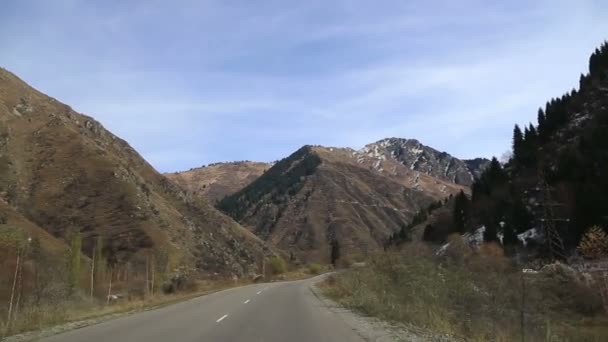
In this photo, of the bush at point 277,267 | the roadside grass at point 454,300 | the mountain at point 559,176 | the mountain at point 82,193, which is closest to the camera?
the roadside grass at point 454,300

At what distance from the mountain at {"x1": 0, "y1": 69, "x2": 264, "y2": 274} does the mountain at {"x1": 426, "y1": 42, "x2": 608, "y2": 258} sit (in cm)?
4203

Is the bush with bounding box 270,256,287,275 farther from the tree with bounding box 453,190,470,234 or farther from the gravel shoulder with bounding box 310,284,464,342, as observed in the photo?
the gravel shoulder with bounding box 310,284,464,342

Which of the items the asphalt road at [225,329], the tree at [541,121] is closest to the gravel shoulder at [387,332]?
the asphalt road at [225,329]

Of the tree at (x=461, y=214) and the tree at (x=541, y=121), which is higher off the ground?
the tree at (x=541, y=121)

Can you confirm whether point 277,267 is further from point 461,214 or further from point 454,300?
point 454,300

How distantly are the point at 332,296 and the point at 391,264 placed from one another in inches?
367

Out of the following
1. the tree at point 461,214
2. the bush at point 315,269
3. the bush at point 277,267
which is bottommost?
the bush at point 315,269

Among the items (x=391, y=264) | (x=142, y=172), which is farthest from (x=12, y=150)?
(x=391, y=264)

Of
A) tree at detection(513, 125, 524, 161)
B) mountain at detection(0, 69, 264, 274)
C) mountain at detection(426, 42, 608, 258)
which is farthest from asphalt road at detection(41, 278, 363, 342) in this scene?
tree at detection(513, 125, 524, 161)

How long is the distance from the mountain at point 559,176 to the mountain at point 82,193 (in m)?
42.0

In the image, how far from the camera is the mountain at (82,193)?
2783 inches

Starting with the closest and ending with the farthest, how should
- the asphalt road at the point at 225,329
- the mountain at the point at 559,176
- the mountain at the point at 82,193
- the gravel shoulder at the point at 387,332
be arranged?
the gravel shoulder at the point at 387,332 → the asphalt road at the point at 225,329 → the mountain at the point at 559,176 → the mountain at the point at 82,193

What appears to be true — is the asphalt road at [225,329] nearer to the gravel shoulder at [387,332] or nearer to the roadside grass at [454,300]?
the gravel shoulder at [387,332]

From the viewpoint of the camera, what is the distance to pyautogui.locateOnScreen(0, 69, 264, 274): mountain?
70688mm
